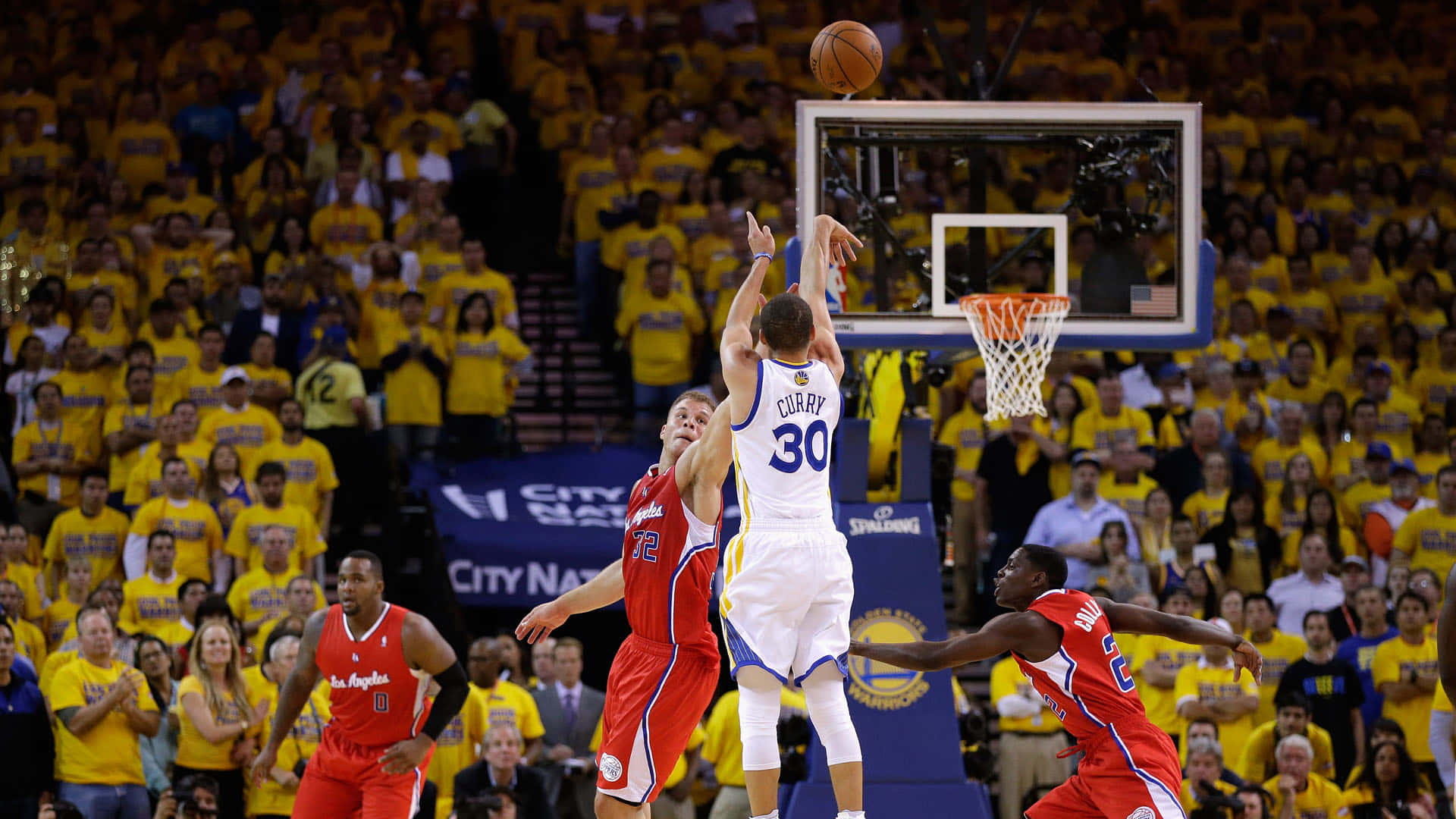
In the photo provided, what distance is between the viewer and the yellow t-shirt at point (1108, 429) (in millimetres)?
13289

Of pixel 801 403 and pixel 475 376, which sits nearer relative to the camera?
pixel 801 403

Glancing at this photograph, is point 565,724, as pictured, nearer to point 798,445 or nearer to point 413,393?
point 413,393

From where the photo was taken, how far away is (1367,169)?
55.4 ft

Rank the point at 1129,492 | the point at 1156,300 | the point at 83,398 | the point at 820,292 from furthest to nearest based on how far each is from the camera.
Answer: the point at 83,398
the point at 1129,492
the point at 1156,300
the point at 820,292

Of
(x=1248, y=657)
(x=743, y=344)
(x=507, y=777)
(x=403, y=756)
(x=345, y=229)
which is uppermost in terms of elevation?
(x=345, y=229)

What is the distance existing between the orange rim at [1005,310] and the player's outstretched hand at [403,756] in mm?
3582

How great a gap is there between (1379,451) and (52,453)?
10.6 meters

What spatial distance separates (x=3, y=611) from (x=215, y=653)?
64.3 inches

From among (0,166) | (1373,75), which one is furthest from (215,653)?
(1373,75)

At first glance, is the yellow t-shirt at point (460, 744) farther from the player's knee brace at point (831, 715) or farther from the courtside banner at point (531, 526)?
the player's knee brace at point (831, 715)

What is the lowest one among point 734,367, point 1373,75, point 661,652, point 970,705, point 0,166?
point 970,705

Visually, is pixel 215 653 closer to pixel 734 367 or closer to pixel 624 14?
pixel 734 367

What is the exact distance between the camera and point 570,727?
11.3 m

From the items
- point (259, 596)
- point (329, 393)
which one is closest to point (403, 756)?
point (259, 596)
